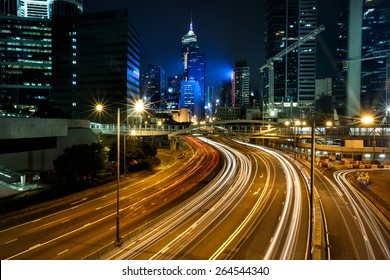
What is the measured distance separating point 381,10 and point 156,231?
8854 inches

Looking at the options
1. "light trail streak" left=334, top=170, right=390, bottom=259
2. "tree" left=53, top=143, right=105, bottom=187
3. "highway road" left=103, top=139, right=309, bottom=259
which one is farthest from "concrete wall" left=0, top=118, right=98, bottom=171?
"light trail streak" left=334, top=170, right=390, bottom=259

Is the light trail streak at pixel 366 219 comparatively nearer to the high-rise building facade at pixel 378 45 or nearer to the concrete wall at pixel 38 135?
the concrete wall at pixel 38 135

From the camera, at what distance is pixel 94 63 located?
12550 centimetres

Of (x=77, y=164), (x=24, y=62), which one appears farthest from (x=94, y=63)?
(x=77, y=164)

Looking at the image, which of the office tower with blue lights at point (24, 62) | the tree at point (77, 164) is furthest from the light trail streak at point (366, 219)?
the office tower with blue lights at point (24, 62)

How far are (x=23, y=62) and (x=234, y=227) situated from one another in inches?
6054

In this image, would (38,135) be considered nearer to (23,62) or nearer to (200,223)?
(200,223)

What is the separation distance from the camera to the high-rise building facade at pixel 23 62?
480ft

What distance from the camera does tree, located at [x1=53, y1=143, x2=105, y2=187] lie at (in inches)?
1539

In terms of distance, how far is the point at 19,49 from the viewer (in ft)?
484

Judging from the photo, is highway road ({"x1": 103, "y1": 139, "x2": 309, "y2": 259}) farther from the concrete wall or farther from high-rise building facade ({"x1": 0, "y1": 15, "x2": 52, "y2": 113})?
high-rise building facade ({"x1": 0, "y1": 15, "x2": 52, "y2": 113})

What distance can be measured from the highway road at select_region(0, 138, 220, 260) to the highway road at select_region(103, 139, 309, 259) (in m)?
2.73

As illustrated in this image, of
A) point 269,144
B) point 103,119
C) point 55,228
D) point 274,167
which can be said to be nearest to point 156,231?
point 55,228

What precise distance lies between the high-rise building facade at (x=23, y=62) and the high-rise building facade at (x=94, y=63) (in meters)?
22.3
